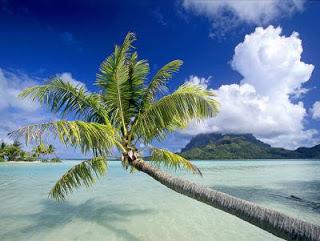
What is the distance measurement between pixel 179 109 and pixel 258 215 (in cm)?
359

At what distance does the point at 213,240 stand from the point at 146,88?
4250 mm

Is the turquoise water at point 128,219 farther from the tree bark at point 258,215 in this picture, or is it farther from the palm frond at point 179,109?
the tree bark at point 258,215

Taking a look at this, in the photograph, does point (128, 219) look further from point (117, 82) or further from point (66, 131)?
point (66, 131)

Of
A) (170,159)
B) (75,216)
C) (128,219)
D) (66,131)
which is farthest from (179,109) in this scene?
(75,216)

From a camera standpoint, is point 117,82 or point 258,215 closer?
point 258,215

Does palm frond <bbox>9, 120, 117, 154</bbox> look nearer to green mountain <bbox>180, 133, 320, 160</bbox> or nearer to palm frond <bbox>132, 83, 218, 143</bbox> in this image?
palm frond <bbox>132, 83, 218, 143</bbox>

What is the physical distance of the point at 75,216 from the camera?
11891 mm

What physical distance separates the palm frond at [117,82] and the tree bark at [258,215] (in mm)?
2967

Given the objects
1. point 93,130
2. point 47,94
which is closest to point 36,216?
point 47,94

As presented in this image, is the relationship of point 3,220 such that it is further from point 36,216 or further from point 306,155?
point 306,155

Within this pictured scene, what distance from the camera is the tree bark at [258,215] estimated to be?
10.5 ft

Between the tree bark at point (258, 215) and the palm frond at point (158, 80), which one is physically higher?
the palm frond at point (158, 80)

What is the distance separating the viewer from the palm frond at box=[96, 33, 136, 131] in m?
7.79

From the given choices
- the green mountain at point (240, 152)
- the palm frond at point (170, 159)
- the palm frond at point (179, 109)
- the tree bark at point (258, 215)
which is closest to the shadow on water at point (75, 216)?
the palm frond at point (170, 159)
